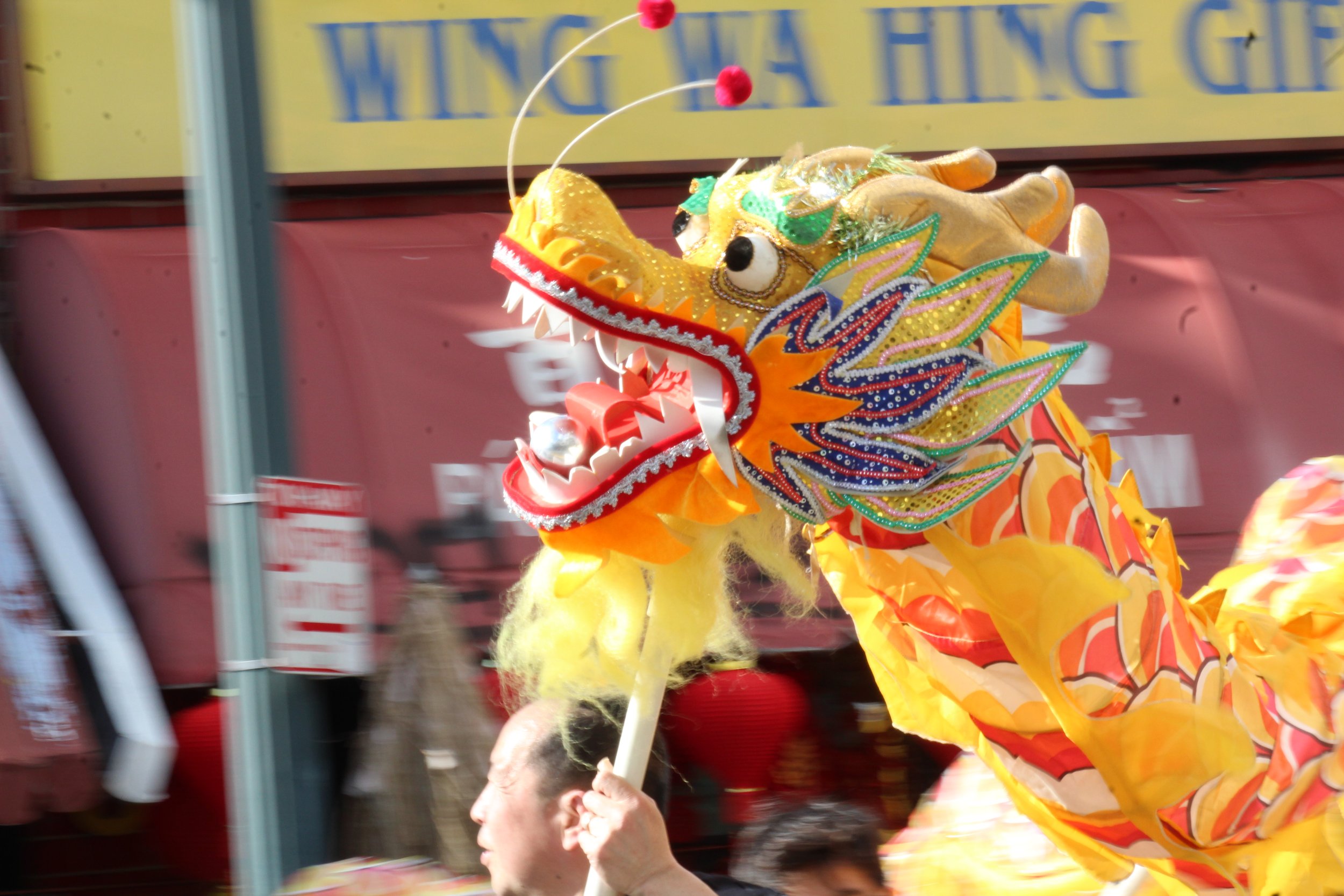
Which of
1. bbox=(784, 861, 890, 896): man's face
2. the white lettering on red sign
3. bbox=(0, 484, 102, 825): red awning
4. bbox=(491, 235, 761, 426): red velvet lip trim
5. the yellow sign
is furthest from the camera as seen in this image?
the yellow sign

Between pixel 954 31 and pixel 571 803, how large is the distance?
275 cm

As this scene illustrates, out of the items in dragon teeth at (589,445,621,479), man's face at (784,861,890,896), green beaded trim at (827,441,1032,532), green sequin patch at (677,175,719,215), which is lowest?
man's face at (784,861,890,896)

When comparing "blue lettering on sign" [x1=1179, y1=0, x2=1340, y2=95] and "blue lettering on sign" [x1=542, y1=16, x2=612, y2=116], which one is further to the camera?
"blue lettering on sign" [x1=1179, y1=0, x2=1340, y2=95]

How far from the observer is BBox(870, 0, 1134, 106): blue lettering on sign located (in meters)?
4.04

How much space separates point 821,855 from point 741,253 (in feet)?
3.67

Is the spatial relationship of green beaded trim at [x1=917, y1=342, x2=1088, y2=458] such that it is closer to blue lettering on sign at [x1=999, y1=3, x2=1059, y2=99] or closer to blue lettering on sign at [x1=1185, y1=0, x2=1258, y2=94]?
blue lettering on sign at [x1=999, y1=3, x2=1059, y2=99]

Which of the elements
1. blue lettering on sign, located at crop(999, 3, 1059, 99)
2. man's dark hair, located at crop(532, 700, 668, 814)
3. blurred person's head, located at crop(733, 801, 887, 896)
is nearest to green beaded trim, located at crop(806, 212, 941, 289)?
man's dark hair, located at crop(532, 700, 668, 814)

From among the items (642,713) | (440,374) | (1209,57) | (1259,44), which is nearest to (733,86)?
(642,713)

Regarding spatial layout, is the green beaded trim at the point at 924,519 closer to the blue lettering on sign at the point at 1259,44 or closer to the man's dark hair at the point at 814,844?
the man's dark hair at the point at 814,844

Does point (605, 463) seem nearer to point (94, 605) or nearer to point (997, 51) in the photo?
point (94, 605)

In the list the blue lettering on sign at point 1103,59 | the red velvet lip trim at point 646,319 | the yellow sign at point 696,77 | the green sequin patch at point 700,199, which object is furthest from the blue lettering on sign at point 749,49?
the red velvet lip trim at point 646,319

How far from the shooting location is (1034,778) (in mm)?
1832

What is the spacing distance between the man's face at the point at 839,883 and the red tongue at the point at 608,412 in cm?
99

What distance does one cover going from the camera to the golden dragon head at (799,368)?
1605mm
